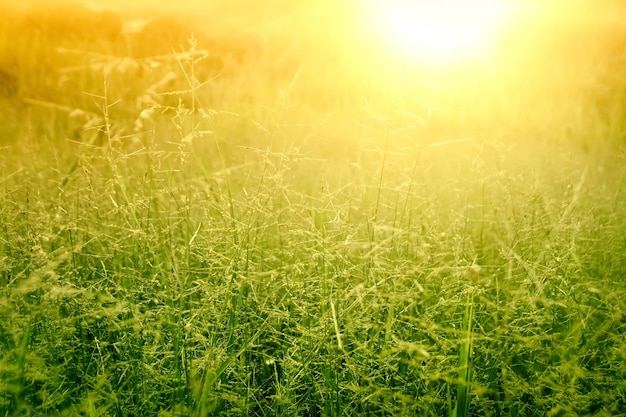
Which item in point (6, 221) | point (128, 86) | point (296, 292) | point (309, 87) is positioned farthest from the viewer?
point (309, 87)

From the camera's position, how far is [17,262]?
1.42 metres

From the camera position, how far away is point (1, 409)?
1.05 m

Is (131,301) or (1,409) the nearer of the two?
(1,409)

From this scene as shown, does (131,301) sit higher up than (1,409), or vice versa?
(131,301)

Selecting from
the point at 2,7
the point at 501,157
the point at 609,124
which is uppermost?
the point at 501,157

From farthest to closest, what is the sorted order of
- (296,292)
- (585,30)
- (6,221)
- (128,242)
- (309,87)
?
(585,30)
(309,87)
(128,242)
(6,221)
(296,292)

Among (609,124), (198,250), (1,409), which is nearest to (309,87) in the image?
(609,124)

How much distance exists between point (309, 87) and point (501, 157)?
130 inches

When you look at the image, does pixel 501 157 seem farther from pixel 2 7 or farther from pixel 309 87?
pixel 2 7

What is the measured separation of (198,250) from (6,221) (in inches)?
18.4

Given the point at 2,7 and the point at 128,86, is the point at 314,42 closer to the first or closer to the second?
the point at 128,86

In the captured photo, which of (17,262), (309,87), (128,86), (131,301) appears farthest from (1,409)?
(309,87)

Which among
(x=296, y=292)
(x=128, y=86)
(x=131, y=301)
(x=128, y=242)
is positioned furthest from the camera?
(x=128, y=86)

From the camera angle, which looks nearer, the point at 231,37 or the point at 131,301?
the point at 131,301
